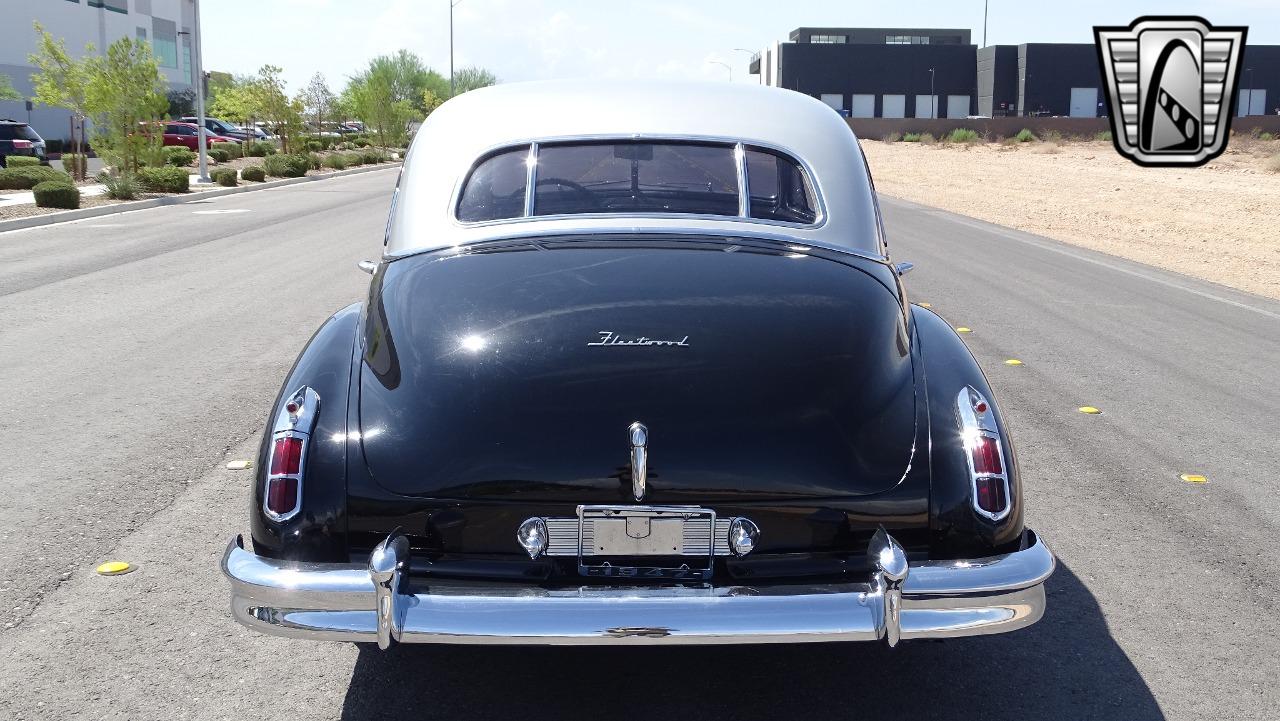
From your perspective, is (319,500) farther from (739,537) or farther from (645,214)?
(645,214)

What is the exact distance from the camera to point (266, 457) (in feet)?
11.1

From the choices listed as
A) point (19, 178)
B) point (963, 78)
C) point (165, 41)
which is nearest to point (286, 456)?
point (19, 178)

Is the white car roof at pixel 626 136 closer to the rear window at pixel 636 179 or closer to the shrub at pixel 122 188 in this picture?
the rear window at pixel 636 179

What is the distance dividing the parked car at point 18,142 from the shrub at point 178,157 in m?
3.43

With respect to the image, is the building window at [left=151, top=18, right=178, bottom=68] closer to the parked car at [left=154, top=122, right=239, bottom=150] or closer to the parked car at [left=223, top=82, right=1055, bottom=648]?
the parked car at [left=154, top=122, right=239, bottom=150]

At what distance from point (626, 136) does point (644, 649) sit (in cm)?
185

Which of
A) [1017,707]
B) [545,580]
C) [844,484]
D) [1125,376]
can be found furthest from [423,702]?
[1125,376]

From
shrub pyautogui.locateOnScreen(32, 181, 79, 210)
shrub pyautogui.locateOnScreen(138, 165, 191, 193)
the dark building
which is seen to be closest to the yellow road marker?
shrub pyautogui.locateOnScreen(32, 181, 79, 210)

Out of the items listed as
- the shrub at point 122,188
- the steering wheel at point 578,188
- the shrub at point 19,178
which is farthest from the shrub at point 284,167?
the steering wheel at point 578,188

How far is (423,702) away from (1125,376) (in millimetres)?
6191

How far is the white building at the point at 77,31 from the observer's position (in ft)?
199

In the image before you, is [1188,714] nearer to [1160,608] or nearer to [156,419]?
[1160,608]

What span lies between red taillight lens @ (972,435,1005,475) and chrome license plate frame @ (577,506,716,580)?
752mm

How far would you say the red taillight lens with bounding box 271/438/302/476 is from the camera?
331 centimetres
